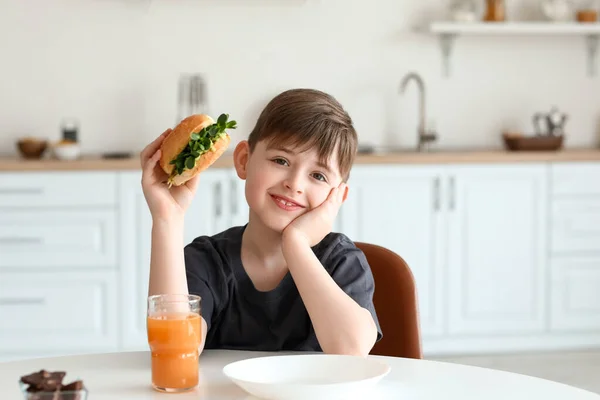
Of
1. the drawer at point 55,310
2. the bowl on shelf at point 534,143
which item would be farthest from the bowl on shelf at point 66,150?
the bowl on shelf at point 534,143

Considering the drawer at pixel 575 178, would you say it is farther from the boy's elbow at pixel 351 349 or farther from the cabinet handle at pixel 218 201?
the boy's elbow at pixel 351 349

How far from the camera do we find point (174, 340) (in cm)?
112

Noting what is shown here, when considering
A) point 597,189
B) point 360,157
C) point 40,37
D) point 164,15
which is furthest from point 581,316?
point 40,37

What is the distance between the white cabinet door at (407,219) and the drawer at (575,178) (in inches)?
18.9

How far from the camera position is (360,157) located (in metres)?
3.64

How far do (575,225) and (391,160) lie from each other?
81 cm

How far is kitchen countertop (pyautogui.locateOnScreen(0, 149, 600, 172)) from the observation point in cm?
350

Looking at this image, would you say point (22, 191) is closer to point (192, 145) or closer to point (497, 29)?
point (497, 29)

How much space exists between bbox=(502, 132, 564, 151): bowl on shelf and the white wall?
32 centimetres

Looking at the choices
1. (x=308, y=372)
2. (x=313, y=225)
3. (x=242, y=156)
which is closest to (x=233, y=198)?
(x=242, y=156)

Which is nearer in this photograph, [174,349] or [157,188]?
[174,349]

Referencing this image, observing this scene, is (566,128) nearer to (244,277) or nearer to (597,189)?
(597,189)

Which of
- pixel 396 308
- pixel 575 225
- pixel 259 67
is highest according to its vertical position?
pixel 259 67

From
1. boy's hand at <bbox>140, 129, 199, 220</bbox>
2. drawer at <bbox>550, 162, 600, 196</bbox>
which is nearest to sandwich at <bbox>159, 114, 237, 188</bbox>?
boy's hand at <bbox>140, 129, 199, 220</bbox>
